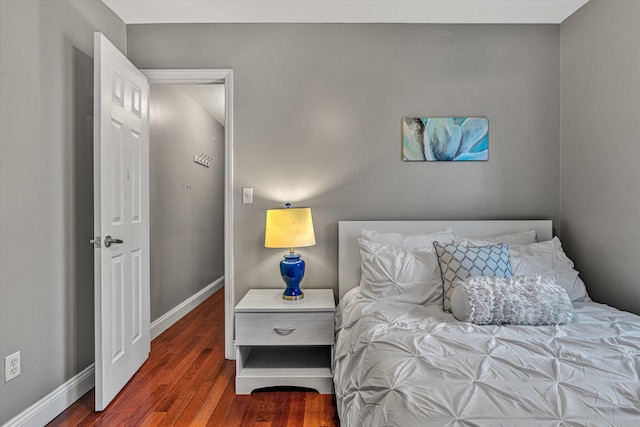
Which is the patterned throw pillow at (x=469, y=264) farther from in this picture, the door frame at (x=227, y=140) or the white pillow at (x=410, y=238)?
the door frame at (x=227, y=140)

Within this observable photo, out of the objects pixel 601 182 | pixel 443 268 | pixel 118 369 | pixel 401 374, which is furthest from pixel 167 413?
pixel 601 182

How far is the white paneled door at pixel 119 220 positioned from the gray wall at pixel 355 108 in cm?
59

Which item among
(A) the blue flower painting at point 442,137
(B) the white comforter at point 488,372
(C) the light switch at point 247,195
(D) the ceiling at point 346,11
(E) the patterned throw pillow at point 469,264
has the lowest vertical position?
(B) the white comforter at point 488,372

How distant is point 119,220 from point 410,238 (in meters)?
1.87

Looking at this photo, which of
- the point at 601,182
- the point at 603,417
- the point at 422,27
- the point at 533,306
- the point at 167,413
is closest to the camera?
the point at 603,417

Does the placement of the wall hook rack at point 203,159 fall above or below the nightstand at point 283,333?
above

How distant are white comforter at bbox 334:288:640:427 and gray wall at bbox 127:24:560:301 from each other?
1.07m

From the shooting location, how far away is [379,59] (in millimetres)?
2748

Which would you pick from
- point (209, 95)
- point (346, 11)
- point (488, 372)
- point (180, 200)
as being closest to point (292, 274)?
point (488, 372)

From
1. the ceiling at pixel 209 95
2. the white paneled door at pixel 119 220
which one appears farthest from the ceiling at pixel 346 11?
the ceiling at pixel 209 95

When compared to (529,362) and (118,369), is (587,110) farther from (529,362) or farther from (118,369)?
(118,369)

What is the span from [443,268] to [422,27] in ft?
5.92

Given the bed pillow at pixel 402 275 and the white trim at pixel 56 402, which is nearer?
the white trim at pixel 56 402

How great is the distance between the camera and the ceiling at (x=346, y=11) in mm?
2467
